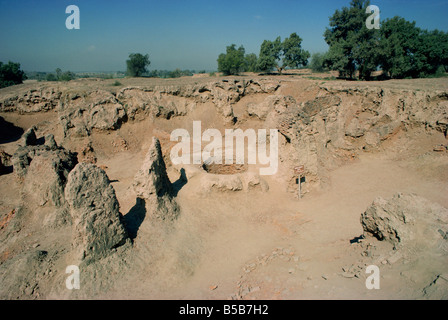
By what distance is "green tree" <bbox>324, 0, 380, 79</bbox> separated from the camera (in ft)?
82.1

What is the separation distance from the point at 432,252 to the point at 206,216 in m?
6.57

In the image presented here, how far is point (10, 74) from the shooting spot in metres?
29.9

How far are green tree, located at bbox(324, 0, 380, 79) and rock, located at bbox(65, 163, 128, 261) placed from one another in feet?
88.9

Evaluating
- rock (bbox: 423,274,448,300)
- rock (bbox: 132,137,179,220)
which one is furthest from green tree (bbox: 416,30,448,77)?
rock (bbox: 132,137,179,220)

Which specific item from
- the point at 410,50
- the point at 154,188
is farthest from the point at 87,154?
the point at 410,50

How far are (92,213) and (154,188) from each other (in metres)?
2.17

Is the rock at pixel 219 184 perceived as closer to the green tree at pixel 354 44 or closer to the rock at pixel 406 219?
the rock at pixel 406 219

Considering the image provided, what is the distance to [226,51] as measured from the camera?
3725 centimetres

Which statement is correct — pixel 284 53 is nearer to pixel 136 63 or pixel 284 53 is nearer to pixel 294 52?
pixel 294 52

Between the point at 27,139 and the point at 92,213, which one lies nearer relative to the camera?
the point at 92,213

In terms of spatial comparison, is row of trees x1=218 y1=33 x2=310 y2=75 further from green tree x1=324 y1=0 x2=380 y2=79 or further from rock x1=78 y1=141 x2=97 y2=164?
rock x1=78 y1=141 x2=97 y2=164

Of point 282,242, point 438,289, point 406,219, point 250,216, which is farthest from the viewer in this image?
point 250,216

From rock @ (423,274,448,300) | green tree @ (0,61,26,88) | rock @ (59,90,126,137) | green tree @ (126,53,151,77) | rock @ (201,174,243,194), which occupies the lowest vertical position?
rock @ (423,274,448,300)
